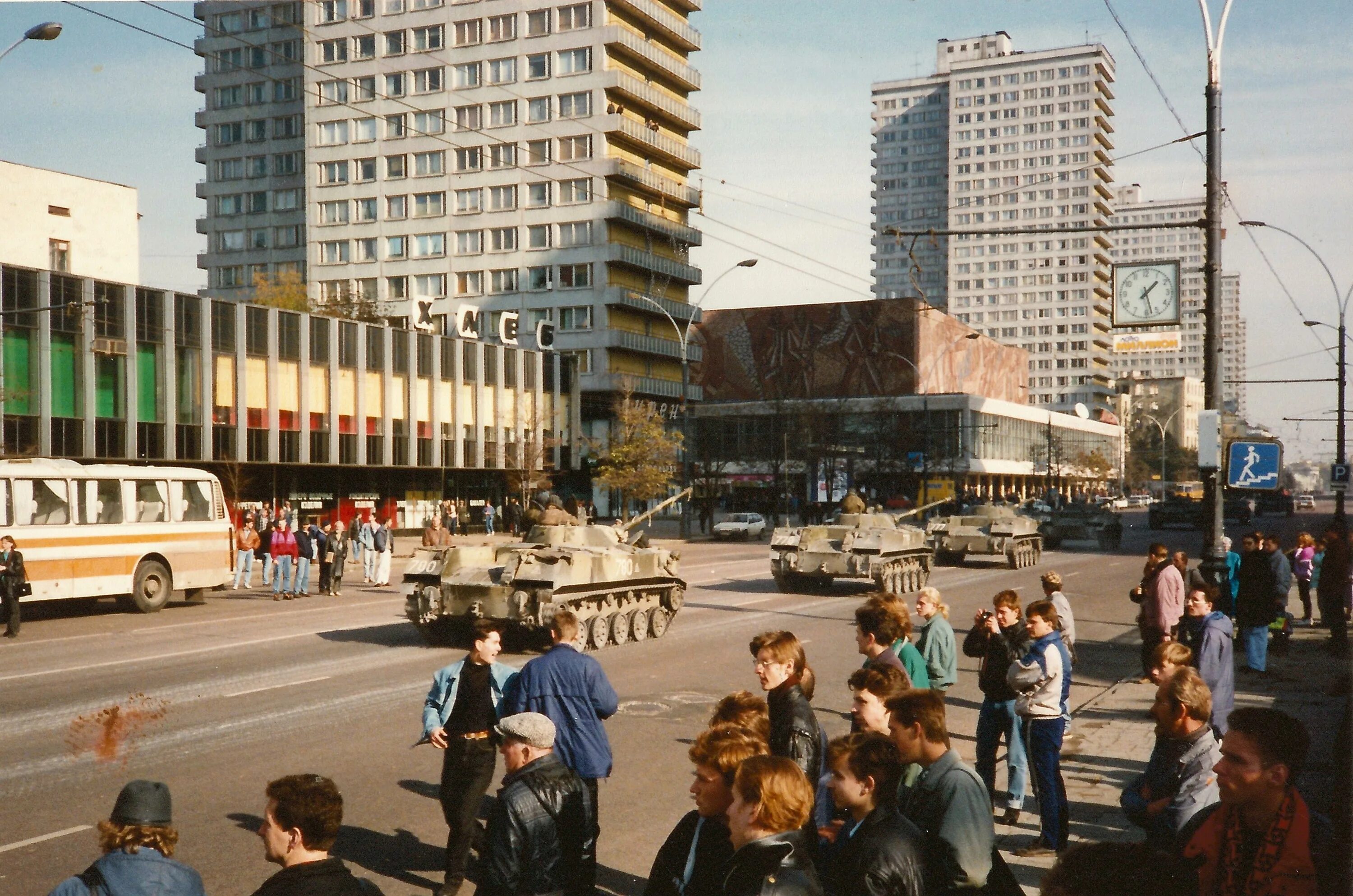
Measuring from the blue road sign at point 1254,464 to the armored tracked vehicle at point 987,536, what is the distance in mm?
24322

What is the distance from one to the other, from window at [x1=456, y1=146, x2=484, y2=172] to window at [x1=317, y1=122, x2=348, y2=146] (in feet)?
28.7

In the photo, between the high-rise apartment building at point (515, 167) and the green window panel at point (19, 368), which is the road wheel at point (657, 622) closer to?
the green window panel at point (19, 368)

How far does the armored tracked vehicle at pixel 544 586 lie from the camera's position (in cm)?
1731

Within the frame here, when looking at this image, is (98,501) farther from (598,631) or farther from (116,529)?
(598,631)

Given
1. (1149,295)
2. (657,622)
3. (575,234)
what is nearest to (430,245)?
(575,234)

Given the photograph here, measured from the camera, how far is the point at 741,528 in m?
54.8

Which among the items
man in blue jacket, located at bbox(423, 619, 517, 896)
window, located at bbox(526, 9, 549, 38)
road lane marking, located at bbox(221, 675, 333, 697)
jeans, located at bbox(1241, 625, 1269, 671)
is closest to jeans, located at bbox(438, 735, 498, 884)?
man in blue jacket, located at bbox(423, 619, 517, 896)

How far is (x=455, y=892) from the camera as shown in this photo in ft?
23.8

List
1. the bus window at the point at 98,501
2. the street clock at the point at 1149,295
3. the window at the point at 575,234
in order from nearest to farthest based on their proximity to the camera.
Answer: the street clock at the point at 1149,295
the bus window at the point at 98,501
the window at the point at 575,234

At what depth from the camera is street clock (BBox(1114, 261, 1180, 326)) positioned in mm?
14172

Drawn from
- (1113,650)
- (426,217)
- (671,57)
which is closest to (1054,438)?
(671,57)

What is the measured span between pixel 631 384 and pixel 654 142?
55.5ft

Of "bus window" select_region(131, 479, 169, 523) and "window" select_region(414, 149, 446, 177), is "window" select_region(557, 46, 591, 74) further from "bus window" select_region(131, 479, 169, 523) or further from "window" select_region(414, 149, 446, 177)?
"bus window" select_region(131, 479, 169, 523)

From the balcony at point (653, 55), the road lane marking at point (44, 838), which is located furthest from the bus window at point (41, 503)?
the balcony at point (653, 55)
